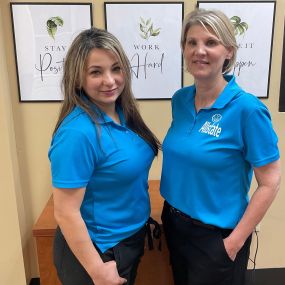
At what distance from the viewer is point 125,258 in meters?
1.16

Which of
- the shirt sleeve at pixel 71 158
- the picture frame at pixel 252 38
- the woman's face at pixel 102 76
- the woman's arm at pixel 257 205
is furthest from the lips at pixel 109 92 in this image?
the picture frame at pixel 252 38

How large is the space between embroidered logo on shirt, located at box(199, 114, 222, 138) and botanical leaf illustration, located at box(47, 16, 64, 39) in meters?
0.94

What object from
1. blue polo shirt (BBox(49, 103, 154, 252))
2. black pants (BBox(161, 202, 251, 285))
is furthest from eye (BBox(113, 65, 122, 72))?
black pants (BBox(161, 202, 251, 285))

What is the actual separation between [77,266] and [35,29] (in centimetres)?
114

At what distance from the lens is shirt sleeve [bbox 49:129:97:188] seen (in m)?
0.97

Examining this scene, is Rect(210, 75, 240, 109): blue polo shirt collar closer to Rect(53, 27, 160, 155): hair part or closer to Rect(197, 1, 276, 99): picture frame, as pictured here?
Rect(53, 27, 160, 155): hair part

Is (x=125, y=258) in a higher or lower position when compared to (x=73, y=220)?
lower

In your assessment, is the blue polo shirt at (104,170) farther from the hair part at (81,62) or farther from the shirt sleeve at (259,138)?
the shirt sleeve at (259,138)

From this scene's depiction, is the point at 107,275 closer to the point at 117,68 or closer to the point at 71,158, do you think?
the point at 71,158

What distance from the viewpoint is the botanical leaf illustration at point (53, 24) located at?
1.64 metres

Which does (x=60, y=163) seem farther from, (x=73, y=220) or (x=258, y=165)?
(x=258, y=165)

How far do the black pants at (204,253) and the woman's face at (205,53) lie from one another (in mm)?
514

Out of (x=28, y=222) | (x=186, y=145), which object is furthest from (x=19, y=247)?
(x=186, y=145)

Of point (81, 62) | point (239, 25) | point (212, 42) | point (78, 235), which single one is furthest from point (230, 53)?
point (78, 235)
